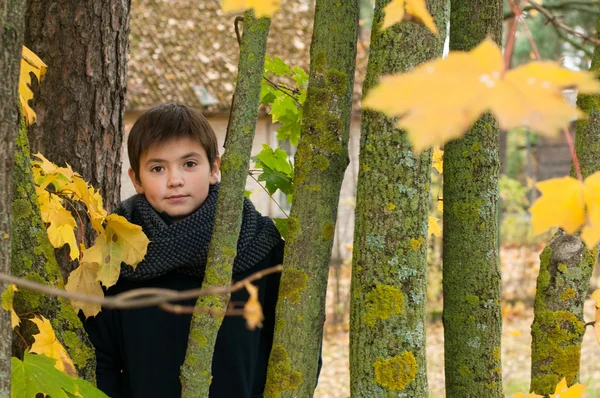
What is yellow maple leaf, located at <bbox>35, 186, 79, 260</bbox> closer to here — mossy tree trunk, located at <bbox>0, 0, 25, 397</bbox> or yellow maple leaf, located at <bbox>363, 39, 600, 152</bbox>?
mossy tree trunk, located at <bbox>0, 0, 25, 397</bbox>

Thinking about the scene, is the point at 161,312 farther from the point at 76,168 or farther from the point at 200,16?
the point at 200,16

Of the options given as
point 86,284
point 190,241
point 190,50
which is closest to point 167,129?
point 190,241

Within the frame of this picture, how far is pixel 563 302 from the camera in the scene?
214 centimetres

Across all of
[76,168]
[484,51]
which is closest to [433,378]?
[76,168]

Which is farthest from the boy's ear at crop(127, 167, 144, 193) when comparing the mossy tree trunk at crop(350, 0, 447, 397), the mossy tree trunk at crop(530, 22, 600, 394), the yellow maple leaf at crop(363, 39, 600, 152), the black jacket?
the yellow maple leaf at crop(363, 39, 600, 152)

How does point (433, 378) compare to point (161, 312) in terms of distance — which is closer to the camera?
point (161, 312)

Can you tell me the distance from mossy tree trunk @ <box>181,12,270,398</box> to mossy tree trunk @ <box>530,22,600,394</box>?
102 cm

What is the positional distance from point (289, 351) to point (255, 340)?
0.44 meters

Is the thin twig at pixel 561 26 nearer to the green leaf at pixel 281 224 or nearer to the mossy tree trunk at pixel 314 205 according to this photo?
the mossy tree trunk at pixel 314 205

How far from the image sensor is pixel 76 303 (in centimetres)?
203

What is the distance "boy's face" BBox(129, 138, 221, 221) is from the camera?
225cm

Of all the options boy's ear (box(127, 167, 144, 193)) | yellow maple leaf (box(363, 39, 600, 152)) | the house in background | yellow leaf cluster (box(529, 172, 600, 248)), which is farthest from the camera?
the house in background

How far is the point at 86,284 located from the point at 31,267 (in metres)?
0.27

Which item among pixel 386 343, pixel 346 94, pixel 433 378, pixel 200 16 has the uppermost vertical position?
pixel 200 16
